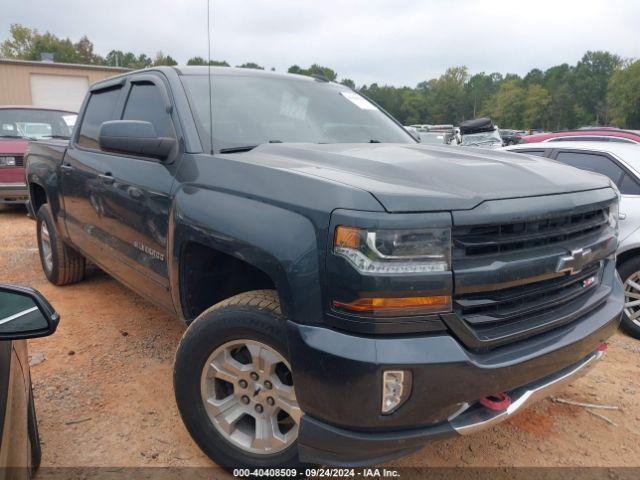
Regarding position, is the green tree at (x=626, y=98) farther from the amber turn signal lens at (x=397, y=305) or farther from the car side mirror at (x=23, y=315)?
the car side mirror at (x=23, y=315)

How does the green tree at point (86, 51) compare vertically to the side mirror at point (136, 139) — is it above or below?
above

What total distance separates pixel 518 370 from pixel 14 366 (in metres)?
1.77

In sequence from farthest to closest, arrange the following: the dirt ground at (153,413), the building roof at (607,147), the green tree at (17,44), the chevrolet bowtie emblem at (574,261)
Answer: the green tree at (17,44), the building roof at (607,147), the dirt ground at (153,413), the chevrolet bowtie emblem at (574,261)

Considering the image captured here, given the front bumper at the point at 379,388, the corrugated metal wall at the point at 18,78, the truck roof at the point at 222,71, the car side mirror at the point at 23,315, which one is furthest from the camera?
the corrugated metal wall at the point at 18,78

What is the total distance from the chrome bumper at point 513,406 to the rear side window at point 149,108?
205cm

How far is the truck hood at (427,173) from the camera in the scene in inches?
72.3

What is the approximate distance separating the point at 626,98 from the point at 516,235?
227 feet

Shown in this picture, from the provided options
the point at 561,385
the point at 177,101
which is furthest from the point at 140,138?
the point at 561,385

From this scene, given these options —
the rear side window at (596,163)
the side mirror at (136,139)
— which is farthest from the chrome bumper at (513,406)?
the rear side window at (596,163)

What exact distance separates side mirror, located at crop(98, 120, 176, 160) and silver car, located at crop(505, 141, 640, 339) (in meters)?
3.68

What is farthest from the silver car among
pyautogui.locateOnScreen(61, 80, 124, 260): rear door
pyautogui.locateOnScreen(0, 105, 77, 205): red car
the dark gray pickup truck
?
pyautogui.locateOnScreen(0, 105, 77, 205): red car

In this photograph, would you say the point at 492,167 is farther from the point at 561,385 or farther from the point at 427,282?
the point at 561,385

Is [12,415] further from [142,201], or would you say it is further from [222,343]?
[142,201]

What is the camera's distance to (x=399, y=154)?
8.44 feet
